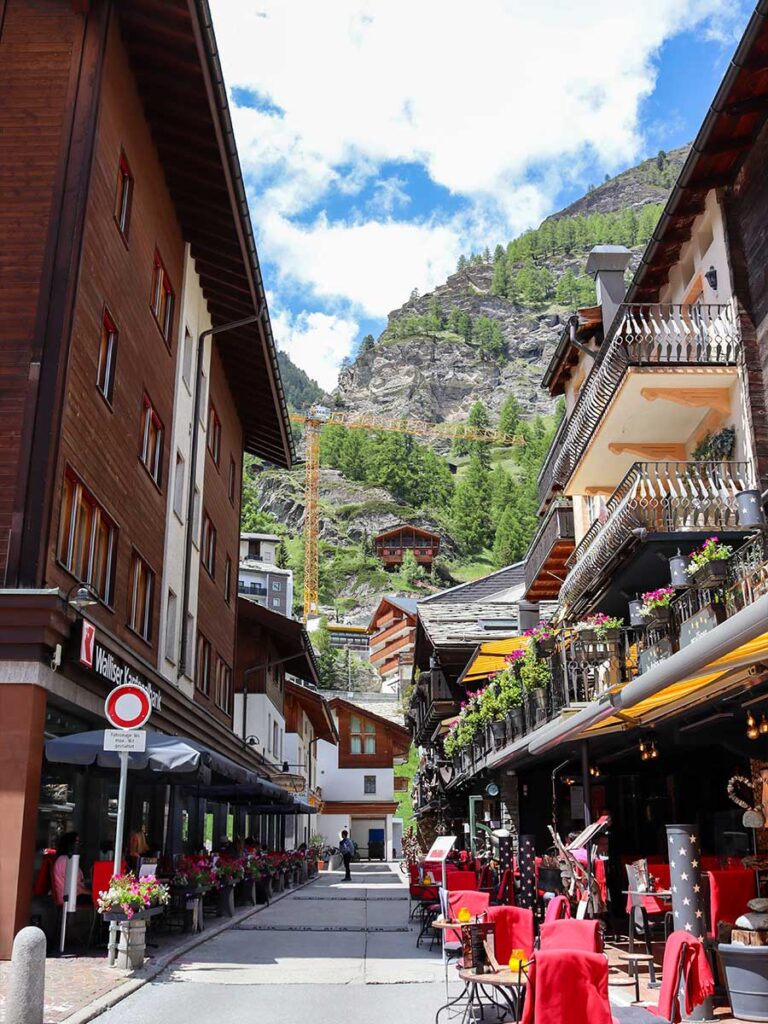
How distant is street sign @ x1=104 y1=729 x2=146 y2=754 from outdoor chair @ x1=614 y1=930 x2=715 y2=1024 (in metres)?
6.03

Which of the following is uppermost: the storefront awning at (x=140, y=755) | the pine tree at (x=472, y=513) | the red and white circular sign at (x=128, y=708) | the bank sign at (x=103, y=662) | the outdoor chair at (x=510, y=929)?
the pine tree at (x=472, y=513)

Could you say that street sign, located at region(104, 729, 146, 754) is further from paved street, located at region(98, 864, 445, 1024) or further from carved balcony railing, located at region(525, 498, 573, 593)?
carved balcony railing, located at region(525, 498, 573, 593)

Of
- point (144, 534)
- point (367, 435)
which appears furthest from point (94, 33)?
point (367, 435)

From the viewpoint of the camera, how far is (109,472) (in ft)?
53.2

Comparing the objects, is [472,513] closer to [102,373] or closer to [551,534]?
[551,534]

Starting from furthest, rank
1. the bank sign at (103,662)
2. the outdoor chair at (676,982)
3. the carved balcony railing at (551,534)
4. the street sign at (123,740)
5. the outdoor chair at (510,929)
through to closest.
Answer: the carved balcony railing at (551,534) < the bank sign at (103,662) < the street sign at (123,740) < the outdoor chair at (510,929) < the outdoor chair at (676,982)

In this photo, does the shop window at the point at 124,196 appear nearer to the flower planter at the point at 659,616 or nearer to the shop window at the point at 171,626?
the shop window at the point at 171,626

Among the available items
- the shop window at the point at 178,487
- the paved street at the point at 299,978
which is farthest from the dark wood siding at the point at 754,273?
the shop window at the point at 178,487

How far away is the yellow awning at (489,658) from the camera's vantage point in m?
24.5

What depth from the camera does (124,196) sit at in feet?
57.8

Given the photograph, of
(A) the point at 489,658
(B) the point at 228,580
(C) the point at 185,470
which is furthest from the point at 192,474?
(A) the point at 489,658

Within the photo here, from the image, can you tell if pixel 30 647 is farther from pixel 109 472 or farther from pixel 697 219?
pixel 697 219

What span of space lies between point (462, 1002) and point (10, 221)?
11.4m

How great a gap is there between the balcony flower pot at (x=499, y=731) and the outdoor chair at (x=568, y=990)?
16.5 meters
